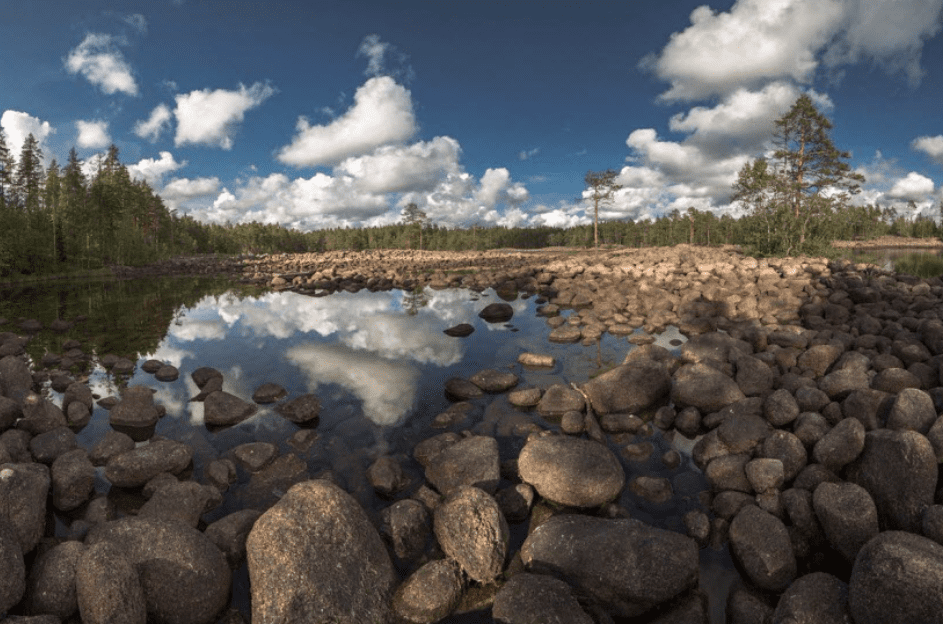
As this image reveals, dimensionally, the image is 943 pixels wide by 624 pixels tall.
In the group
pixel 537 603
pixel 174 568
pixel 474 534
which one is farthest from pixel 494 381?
pixel 174 568

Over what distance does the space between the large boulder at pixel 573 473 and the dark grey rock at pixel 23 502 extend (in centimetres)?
658

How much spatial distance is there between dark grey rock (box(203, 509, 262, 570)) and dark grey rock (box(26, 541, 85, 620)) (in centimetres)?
136

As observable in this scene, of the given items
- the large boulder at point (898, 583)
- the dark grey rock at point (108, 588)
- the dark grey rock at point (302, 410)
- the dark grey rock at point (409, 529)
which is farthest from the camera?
the dark grey rock at point (302, 410)

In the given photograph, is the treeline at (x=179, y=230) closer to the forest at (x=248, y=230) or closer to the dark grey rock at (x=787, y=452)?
the forest at (x=248, y=230)

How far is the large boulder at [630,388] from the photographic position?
10.2m

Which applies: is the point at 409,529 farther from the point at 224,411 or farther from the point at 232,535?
the point at 224,411

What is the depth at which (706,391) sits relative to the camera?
955 centimetres

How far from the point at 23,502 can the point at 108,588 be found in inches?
104

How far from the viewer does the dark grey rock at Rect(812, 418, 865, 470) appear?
639 centimetres

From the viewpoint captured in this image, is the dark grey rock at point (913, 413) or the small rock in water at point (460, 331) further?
the small rock in water at point (460, 331)

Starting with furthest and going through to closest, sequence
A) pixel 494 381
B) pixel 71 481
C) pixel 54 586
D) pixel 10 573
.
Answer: pixel 494 381, pixel 71 481, pixel 54 586, pixel 10 573

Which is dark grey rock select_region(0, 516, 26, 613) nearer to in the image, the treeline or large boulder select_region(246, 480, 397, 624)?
large boulder select_region(246, 480, 397, 624)

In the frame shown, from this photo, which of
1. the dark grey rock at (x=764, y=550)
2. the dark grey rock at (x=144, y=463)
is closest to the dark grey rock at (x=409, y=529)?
the dark grey rock at (x=764, y=550)

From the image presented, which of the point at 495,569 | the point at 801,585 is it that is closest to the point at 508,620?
the point at 495,569
